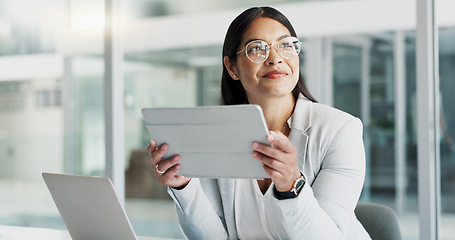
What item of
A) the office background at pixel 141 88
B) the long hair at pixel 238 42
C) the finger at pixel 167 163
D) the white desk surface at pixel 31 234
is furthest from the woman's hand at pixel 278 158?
the office background at pixel 141 88

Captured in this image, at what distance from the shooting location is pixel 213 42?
4590 millimetres

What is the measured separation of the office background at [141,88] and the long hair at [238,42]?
224 cm

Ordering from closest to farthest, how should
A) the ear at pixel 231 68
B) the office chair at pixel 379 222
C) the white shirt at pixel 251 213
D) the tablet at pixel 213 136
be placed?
the tablet at pixel 213 136 → the white shirt at pixel 251 213 → the ear at pixel 231 68 → the office chair at pixel 379 222

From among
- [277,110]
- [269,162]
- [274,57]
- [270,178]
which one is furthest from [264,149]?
[277,110]

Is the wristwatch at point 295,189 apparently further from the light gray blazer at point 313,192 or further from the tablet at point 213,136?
the tablet at point 213,136

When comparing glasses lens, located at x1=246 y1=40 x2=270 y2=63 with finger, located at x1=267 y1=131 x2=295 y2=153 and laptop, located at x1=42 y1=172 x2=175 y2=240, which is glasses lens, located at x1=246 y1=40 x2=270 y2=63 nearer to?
finger, located at x1=267 y1=131 x2=295 y2=153

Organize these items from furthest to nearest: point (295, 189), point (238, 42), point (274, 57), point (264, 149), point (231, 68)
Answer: point (231, 68), point (238, 42), point (274, 57), point (295, 189), point (264, 149)

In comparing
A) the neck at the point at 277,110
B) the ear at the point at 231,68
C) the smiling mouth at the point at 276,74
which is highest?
the ear at the point at 231,68

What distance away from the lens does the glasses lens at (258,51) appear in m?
1.84

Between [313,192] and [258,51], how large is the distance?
0.49 meters

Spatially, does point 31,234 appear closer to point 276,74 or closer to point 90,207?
point 90,207

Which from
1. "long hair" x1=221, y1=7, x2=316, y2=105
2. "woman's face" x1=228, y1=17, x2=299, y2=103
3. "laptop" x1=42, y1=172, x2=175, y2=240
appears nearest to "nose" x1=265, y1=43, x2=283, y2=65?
"woman's face" x1=228, y1=17, x2=299, y2=103

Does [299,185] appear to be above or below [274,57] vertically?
Result: below

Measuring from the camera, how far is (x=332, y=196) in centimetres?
171
